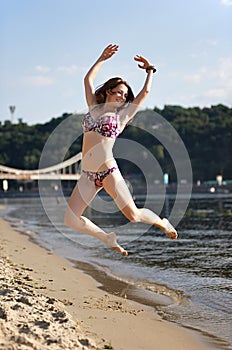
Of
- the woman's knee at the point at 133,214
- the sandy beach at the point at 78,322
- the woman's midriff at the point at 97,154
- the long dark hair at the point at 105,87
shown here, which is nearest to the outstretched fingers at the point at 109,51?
the long dark hair at the point at 105,87

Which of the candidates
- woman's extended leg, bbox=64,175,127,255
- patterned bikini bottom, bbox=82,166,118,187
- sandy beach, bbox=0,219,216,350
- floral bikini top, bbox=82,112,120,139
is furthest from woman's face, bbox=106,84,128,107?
sandy beach, bbox=0,219,216,350

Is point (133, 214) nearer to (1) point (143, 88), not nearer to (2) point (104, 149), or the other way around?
(2) point (104, 149)

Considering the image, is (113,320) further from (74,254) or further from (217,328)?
(74,254)

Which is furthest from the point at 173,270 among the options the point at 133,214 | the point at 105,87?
the point at 105,87

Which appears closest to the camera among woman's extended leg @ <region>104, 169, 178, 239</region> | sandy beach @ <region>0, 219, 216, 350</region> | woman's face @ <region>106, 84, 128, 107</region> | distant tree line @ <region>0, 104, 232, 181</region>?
sandy beach @ <region>0, 219, 216, 350</region>

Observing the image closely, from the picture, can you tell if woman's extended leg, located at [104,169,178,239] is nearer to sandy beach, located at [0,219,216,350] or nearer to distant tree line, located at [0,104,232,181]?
sandy beach, located at [0,219,216,350]

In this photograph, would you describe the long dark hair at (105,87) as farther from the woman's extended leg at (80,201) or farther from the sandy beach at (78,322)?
the sandy beach at (78,322)

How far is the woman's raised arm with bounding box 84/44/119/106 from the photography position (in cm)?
500

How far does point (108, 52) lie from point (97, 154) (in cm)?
A: 93

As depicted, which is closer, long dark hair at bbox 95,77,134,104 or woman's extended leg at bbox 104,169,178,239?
woman's extended leg at bbox 104,169,178,239

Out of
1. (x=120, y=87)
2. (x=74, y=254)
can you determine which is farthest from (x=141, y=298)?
(x=74, y=254)

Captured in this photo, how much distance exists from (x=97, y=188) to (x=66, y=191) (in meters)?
95.7

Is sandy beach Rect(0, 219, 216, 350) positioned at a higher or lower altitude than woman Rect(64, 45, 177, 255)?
lower

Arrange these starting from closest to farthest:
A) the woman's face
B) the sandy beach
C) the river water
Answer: the sandy beach, the woman's face, the river water
